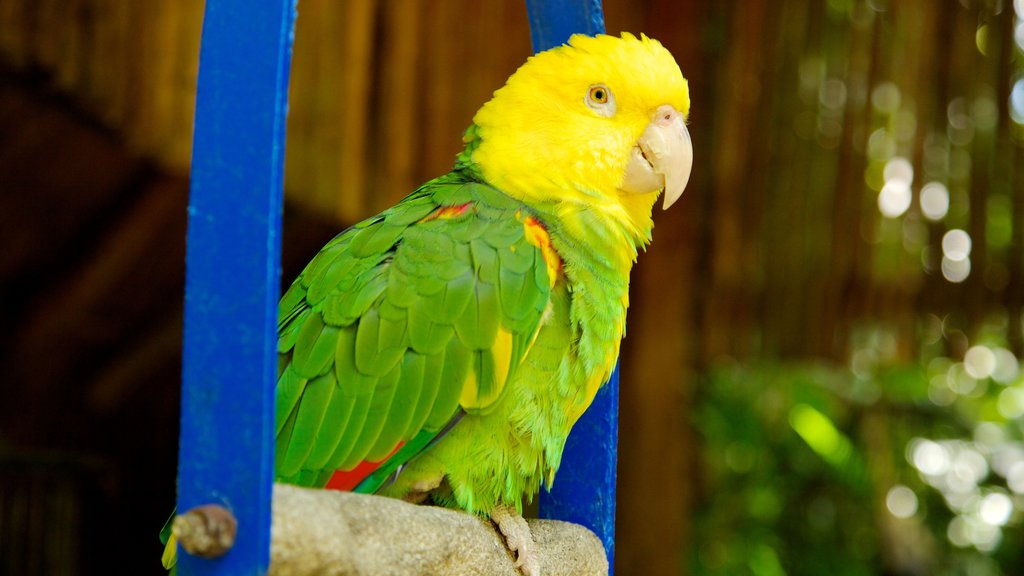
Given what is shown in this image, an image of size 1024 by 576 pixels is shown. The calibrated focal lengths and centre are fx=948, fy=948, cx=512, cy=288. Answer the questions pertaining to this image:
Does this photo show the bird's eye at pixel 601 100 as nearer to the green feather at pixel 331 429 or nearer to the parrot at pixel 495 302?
the parrot at pixel 495 302

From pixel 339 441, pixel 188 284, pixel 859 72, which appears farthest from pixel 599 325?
pixel 859 72

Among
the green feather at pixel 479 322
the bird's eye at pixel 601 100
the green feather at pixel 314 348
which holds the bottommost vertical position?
the green feather at pixel 314 348

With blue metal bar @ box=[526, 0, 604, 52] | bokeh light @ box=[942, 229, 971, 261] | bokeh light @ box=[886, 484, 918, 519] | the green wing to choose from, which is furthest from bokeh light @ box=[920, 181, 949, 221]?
the green wing

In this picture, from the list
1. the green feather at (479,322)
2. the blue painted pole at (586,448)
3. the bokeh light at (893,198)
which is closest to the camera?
the green feather at (479,322)

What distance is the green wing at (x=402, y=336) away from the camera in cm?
103

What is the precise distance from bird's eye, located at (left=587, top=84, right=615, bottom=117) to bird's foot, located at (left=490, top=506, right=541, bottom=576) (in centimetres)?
56

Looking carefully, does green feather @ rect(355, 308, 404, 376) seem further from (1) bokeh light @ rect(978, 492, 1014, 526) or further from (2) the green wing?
(1) bokeh light @ rect(978, 492, 1014, 526)

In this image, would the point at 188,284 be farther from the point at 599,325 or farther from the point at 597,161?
the point at 597,161

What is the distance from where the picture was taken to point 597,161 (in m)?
1.29

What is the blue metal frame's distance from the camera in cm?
63

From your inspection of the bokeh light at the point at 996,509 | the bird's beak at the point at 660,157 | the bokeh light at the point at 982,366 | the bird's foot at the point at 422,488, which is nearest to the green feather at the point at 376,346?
the bird's foot at the point at 422,488

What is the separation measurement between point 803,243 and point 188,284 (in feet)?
11.5

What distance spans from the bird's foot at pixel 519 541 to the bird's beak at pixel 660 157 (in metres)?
0.49

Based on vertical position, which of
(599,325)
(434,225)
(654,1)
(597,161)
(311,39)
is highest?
(654,1)
